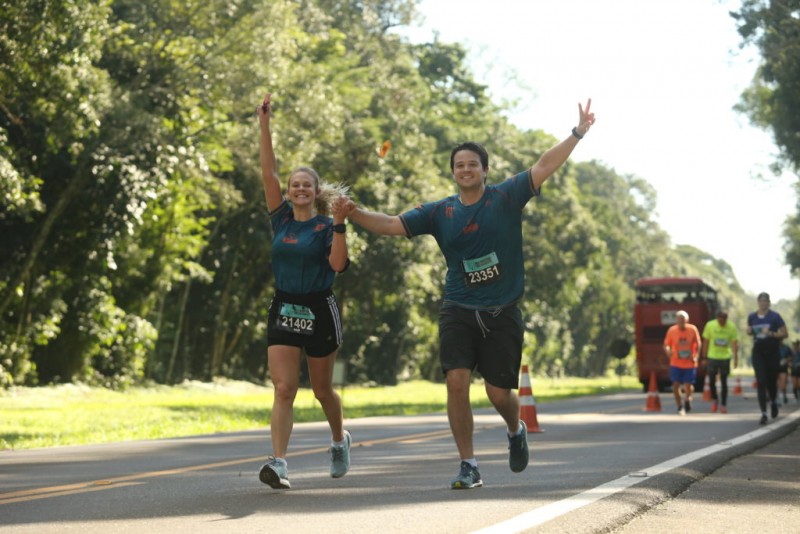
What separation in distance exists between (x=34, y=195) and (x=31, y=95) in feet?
6.17

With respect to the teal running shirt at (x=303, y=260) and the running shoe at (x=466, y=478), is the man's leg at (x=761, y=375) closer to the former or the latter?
the running shoe at (x=466, y=478)

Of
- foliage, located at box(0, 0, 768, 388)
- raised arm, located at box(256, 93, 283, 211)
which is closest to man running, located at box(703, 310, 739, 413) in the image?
foliage, located at box(0, 0, 768, 388)

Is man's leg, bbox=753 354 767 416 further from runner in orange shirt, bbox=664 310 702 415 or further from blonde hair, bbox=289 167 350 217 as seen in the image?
blonde hair, bbox=289 167 350 217

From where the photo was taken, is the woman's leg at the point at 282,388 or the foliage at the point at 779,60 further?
the foliage at the point at 779,60

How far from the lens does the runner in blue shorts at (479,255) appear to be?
802 centimetres

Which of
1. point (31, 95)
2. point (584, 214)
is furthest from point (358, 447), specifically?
point (584, 214)

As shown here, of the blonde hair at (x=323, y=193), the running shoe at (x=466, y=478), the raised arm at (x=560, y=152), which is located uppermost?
the raised arm at (x=560, y=152)

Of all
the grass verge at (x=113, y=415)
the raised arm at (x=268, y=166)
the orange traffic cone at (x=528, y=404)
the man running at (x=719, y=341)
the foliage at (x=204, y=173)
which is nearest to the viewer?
the raised arm at (x=268, y=166)

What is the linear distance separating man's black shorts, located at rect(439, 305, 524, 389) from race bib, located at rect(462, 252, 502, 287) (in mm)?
181

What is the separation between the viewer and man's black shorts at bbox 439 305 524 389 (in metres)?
8.08

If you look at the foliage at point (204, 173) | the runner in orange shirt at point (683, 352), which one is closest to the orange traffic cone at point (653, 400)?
the runner in orange shirt at point (683, 352)

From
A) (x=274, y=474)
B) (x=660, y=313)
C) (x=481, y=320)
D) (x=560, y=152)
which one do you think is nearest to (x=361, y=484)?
(x=274, y=474)

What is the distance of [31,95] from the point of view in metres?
22.7

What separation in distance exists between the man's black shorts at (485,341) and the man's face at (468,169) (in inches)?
29.6
